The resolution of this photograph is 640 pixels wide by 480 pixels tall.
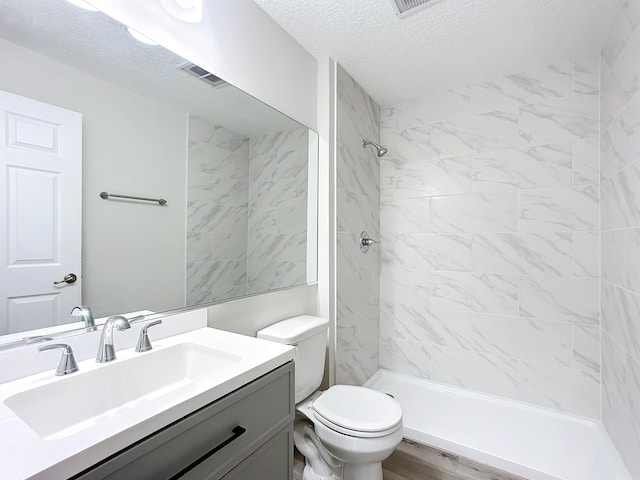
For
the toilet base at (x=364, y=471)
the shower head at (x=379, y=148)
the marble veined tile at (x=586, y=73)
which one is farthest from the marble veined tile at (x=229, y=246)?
the marble veined tile at (x=586, y=73)

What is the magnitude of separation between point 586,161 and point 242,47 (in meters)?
2.14

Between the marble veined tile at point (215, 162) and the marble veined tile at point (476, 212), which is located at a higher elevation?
the marble veined tile at point (215, 162)

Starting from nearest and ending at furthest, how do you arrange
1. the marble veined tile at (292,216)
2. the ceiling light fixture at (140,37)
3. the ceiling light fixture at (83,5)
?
the ceiling light fixture at (83,5) → the ceiling light fixture at (140,37) → the marble veined tile at (292,216)

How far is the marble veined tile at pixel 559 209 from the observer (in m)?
1.93

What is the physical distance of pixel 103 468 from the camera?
57 centimetres

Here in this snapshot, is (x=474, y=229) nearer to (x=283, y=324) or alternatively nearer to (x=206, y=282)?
(x=283, y=324)

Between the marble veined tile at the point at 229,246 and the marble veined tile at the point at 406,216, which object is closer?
the marble veined tile at the point at 229,246

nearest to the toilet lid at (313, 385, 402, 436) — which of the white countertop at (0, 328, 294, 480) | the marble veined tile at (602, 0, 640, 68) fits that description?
the white countertop at (0, 328, 294, 480)

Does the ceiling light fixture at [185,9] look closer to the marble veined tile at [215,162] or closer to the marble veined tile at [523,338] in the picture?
the marble veined tile at [215,162]

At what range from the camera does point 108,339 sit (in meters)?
0.94

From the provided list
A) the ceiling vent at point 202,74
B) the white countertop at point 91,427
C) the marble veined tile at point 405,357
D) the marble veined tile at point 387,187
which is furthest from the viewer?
the marble veined tile at point 387,187

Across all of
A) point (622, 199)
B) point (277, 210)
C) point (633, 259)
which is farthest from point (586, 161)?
point (277, 210)

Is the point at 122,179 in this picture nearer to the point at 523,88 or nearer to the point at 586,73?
the point at 523,88

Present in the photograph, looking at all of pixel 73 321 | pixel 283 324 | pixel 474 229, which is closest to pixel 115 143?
pixel 73 321
